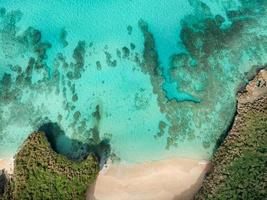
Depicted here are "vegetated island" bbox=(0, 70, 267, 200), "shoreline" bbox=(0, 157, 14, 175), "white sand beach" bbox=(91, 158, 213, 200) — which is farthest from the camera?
"shoreline" bbox=(0, 157, 14, 175)

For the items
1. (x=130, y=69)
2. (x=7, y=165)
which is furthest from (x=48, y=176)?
(x=130, y=69)

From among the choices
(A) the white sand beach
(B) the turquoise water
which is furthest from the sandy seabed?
(B) the turquoise water

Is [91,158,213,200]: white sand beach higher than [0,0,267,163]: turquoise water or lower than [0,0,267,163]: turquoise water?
lower

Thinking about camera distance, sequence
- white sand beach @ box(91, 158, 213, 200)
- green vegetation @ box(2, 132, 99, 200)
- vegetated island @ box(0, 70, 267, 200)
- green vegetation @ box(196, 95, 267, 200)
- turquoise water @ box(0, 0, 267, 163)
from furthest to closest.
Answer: turquoise water @ box(0, 0, 267, 163), white sand beach @ box(91, 158, 213, 200), green vegetation @ box(2, 132, 99, 200), vegetated island @ box(0, 70, 267, 200), green vegetation @ box(196, 95, 267, 200)

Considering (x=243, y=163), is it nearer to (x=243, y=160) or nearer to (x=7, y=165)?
(x=243, y=160)

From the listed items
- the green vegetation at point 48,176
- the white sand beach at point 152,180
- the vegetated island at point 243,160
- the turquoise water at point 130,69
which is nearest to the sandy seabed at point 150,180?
the white sand beach at point 152,180

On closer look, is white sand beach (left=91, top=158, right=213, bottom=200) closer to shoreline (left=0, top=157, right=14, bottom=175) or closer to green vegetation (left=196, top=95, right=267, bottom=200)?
green vegetation (left=196, top=95, right=267, bottom=200)

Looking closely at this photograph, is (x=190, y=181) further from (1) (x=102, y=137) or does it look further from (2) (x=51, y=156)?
(2) (x=51, y=156)

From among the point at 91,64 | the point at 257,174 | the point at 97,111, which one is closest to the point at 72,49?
the point at 91,64
